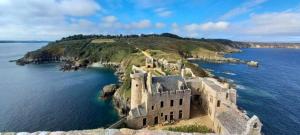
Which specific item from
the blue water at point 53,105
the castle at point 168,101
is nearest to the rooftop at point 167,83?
the castle at point 168,101

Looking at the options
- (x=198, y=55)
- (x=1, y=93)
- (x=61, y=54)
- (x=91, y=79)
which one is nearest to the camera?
(x=1, y=93)

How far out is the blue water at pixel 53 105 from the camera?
44062 mm

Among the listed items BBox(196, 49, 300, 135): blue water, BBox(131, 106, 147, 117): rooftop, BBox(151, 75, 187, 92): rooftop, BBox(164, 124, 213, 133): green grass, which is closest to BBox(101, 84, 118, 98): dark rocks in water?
BBox(131, 106, 147, 117): rooftop

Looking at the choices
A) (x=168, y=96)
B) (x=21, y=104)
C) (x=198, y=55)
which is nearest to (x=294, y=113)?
(x=168, y=96)

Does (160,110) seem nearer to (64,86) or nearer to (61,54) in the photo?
(64,86)

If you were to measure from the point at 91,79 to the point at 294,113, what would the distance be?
63.4 metres

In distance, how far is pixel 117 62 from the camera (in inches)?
4798

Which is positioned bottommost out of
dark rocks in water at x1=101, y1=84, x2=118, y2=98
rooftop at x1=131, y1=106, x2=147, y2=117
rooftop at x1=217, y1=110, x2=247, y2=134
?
dark rocks in water at x1=101, y1=84, x2=118, y2=98

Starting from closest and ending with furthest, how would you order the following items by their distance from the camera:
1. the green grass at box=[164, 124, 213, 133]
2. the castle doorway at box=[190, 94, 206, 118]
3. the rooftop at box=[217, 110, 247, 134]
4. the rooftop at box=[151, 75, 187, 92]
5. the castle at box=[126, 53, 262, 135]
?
the rooftop at box=[217, 110, 247, 134] < the green grass at box=[164, 124, 213, 133] < the castle at box=[126, 53, 262, 135] < the rooftop at box=[151, 75, 187, 92] < the castle doorway at box=[190, 94, 206, 118]

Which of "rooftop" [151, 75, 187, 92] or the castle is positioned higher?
"rooftop" [151, 75, 187, 92]

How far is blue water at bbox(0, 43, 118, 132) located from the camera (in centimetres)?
4406

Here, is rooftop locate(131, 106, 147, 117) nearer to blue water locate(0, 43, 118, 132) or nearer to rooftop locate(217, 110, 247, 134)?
blue water locate(0, 43, 118, 132)

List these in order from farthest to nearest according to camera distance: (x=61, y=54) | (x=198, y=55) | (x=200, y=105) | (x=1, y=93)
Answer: (x=198, y=55) → (x=61, y=54) → (x=1, y=93) → (x=200, y=105)

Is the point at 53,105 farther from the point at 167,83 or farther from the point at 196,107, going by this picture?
the point at 196,107
